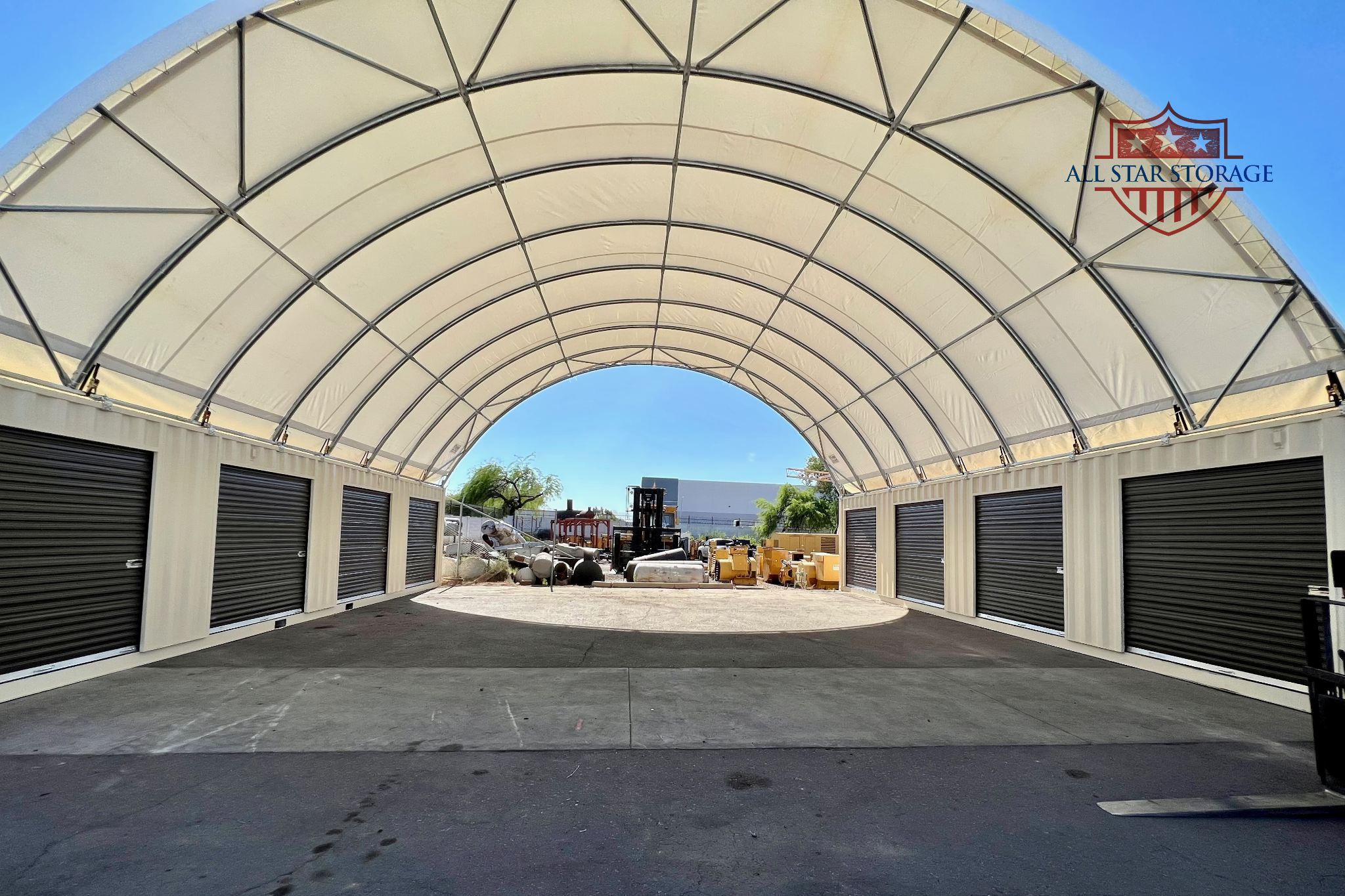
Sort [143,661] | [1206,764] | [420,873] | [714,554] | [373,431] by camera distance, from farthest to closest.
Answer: [714,554] < [373,431] < [143,661] < [1206,764] < [420,873]

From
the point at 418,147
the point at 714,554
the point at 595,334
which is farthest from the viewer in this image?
the point at 714,554

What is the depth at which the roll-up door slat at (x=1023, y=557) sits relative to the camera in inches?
502

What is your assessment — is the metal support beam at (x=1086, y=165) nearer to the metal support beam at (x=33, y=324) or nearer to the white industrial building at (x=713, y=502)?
the metal support beam at (x=33, y=324)

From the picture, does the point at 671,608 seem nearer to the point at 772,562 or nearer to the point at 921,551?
the point at 921,551

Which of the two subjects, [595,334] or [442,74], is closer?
Answer: [442,74]

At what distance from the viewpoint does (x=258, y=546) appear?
40.0 ft

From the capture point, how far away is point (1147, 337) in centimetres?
1025

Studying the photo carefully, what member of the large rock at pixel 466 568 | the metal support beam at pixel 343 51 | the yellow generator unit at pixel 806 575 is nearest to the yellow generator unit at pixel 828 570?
the yellow generator unit at pixel 806 575

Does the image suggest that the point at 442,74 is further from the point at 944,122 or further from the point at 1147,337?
the point at 1147,337

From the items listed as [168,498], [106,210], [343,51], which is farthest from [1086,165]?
[168,498]

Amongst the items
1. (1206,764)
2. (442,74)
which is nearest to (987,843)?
(1206,764)

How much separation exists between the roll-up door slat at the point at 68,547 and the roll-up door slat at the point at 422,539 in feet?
33.3

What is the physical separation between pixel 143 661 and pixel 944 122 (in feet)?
44.5

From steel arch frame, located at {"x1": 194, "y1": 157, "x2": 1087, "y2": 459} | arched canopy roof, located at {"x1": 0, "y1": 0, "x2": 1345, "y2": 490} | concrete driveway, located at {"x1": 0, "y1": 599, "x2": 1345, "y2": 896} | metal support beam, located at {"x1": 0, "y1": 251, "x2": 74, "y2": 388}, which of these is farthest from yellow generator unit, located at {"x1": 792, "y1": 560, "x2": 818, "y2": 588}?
metal support beam, located at {"x1": 0, "y1": 251, "x2": 74, "y2": 388}
